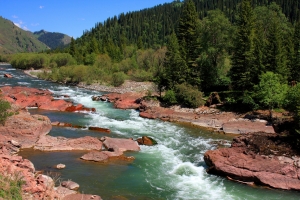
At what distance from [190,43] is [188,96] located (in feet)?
41.9

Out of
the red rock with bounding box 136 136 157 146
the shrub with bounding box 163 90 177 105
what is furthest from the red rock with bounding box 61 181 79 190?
the shrub with bounding box 163 90 177 105

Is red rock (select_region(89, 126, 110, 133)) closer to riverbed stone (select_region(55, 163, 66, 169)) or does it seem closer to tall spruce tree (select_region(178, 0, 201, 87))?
riverbed stone (select_region(55, 163, 66, 169))

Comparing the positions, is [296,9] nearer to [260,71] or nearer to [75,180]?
[260,71]

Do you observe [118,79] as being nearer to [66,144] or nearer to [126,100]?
[126,100]

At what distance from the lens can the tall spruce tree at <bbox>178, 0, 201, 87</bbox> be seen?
153ft

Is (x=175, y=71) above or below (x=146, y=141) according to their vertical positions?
above

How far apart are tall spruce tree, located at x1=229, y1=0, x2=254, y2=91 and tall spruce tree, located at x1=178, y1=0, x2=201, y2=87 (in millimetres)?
6196

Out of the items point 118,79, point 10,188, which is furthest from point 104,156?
point 118,79

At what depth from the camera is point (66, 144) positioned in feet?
81.8

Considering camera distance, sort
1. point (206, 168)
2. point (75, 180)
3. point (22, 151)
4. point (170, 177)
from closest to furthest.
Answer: point (75, 180), point (170, 177), point (206, 168), point (22, 151)

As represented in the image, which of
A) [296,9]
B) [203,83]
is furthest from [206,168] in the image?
[296,9]

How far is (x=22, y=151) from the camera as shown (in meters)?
23.3

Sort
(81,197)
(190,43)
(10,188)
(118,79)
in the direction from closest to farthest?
(10,188) → (81,197) → (190,43) → (118,79)

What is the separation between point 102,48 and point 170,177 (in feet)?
327
